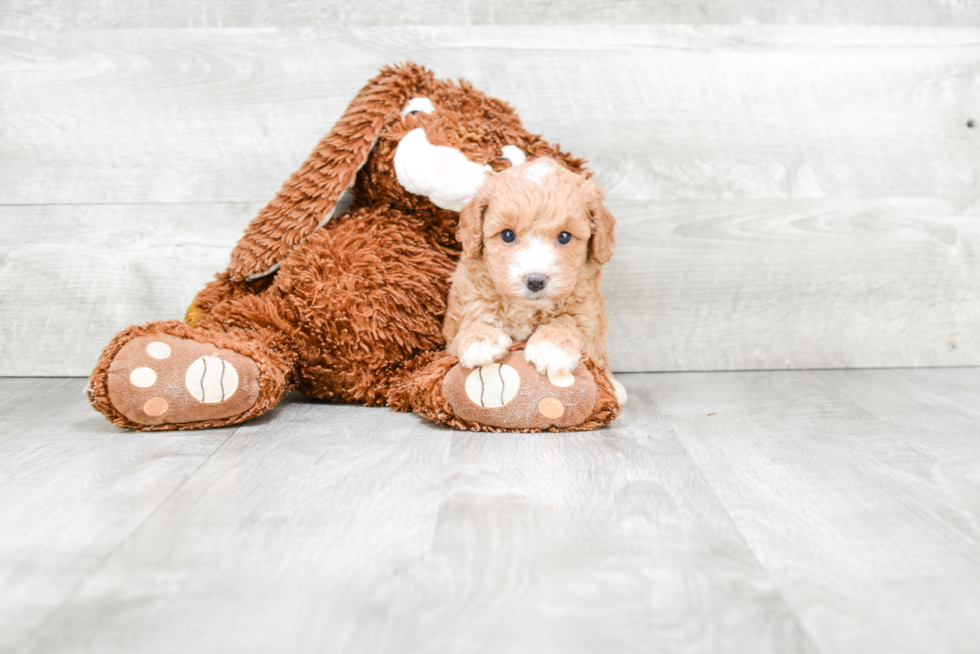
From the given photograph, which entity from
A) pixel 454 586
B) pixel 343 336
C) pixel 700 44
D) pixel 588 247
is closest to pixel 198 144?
pixel 343 336

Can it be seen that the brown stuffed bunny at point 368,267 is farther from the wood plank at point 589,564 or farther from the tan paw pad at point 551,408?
the wood plank at point 589,564

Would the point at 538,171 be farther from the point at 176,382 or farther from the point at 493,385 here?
the point at 176,382

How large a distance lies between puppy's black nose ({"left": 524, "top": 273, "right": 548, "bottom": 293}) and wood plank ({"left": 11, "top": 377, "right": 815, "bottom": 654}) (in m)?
0.20

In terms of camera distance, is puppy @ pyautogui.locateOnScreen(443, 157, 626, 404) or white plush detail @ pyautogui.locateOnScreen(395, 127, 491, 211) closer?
puppy @ pyautogui.locateOnScreen(443, 157, 626, 404)

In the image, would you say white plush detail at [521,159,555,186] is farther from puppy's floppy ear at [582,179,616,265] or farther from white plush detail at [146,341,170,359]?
white plush detail at [146,341,170,359]

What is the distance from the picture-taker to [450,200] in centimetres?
111

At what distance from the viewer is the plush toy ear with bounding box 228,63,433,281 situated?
3.76ft

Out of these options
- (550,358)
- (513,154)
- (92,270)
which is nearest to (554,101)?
(513,154)

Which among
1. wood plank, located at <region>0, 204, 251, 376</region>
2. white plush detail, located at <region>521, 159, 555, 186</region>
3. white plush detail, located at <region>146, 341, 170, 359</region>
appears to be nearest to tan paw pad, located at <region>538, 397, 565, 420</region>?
white plush detail, located at <region>521, 159, 555, 186</region>

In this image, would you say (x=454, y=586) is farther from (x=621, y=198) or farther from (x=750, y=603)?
(x=621, y=198)

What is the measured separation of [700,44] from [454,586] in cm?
109

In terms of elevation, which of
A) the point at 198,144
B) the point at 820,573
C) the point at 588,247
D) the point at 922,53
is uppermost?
the point at 922,53

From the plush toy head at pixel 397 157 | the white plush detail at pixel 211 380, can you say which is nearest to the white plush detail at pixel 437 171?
the plush toy head at pixel 397 157

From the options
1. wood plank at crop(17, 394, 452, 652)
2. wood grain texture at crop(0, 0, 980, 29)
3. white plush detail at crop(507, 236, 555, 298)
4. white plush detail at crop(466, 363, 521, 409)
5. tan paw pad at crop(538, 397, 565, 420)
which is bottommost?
wood plank at crop(17, 394, 452, 652)
